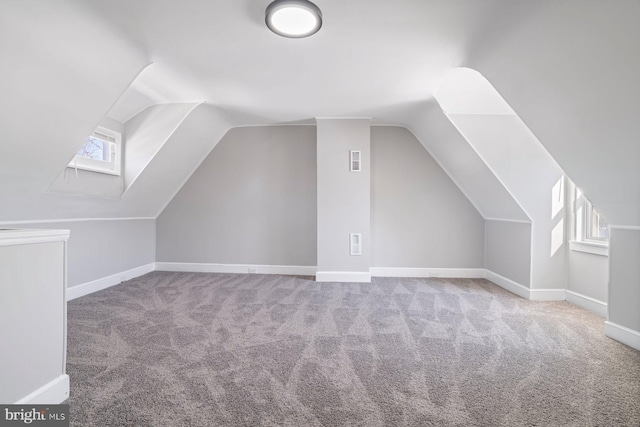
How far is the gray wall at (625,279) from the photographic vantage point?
229 centimetres

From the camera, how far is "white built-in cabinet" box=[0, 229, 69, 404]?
52.3 inches

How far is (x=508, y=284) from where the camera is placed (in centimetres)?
389

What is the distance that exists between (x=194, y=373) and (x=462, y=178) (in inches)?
157

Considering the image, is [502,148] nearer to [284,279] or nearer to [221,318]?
[284,279]

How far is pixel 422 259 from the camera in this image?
4.63 meters

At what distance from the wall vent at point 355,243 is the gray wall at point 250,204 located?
0.73 m

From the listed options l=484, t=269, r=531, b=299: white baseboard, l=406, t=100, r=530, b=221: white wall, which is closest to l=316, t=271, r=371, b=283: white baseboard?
l=484, t=269, r=531, b=299: white baseboard

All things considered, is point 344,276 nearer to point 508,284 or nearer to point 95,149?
point 508,284

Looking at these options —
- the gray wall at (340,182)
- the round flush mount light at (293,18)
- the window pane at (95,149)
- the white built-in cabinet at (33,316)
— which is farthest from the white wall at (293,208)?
the white built-in cabinet at (33,316)

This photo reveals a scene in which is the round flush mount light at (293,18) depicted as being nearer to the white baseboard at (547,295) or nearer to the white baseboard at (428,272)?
the white baseboard at (428,272)

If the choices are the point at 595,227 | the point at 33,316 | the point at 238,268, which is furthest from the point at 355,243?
the point at 33,316

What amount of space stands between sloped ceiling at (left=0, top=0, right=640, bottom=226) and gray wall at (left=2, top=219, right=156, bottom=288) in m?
0.42

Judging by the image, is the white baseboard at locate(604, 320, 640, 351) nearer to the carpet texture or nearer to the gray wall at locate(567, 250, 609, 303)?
the carpet texture

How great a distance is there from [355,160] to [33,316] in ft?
11.8
